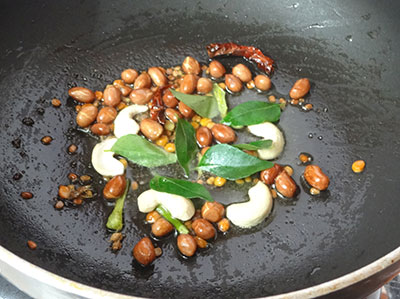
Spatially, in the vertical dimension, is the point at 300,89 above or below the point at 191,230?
above

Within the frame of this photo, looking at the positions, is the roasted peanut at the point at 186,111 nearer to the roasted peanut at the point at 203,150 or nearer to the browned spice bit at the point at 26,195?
the roasted peanut at the point at 203,150

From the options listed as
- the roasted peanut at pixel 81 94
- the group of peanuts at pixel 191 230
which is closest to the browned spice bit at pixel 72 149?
the roasted peanut at pixel 81 94

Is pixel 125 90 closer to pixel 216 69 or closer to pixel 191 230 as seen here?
pixel 216 69

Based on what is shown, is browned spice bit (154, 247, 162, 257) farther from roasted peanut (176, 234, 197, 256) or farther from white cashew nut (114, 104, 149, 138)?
white cashew nut (114, 104, 149, 138)

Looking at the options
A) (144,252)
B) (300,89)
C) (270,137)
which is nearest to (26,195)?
(144,252)

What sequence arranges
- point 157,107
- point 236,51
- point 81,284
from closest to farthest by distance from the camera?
point 81,284 → point 157,107 → point 236,51

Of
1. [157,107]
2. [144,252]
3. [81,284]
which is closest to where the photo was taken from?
[81,284]
